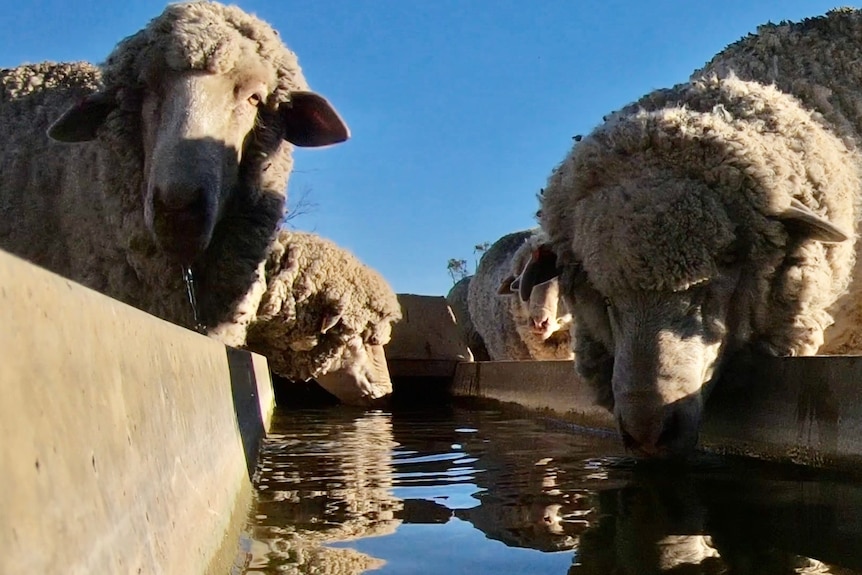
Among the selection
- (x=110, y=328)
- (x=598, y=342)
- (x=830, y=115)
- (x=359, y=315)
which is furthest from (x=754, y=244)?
(x=359, y=315)

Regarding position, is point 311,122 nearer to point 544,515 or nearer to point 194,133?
point 194,133

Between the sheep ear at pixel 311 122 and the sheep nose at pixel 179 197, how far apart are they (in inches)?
43.1

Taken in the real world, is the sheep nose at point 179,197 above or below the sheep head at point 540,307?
above

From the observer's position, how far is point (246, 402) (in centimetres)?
386

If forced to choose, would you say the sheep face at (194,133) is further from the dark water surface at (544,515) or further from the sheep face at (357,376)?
the sheep face at (357,376)

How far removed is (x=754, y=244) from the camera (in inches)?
134

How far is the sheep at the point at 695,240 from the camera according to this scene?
3146mm

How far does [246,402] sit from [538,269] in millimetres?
1384

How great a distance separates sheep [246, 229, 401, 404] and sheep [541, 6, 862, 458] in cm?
357

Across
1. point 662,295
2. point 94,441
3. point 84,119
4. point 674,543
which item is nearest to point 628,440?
point 662,295

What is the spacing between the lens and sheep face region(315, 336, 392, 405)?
26.0 ft

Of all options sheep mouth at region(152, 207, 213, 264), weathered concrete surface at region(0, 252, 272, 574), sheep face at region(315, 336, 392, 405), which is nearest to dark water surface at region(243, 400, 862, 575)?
weathered concrete surface at region(0, 252, 272, 574)

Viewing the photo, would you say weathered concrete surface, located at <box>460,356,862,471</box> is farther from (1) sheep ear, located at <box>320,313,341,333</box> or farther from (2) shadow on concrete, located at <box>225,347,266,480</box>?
(1) sheep ear, located at <box>320,313,341,333</box>

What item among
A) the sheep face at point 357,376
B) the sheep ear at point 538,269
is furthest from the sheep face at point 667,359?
the sheep face at point 357,376
